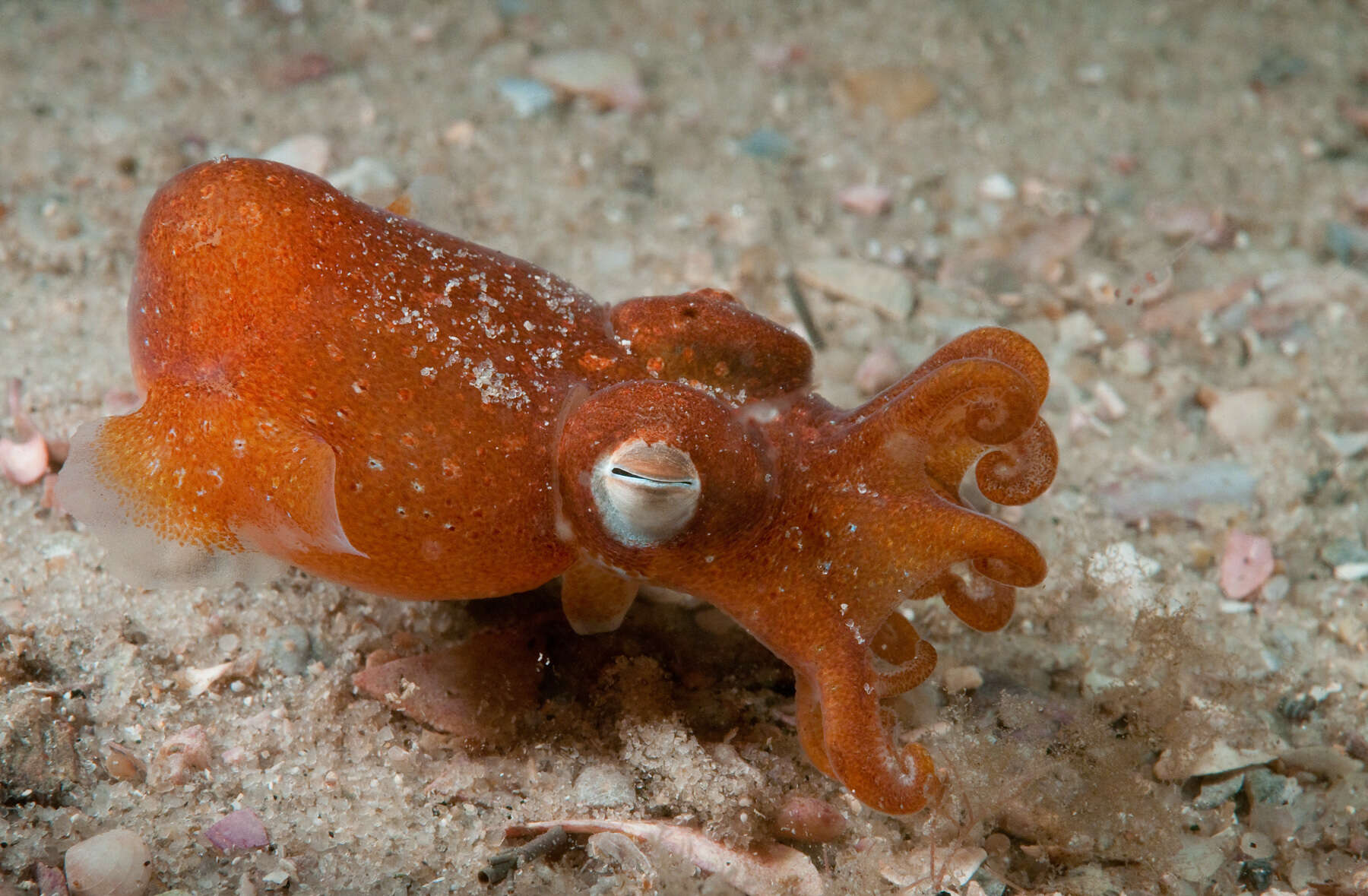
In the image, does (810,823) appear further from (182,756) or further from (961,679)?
(182,756)

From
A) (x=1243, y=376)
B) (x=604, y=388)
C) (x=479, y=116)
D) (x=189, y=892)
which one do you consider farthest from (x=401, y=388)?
(x=1243, y=376)

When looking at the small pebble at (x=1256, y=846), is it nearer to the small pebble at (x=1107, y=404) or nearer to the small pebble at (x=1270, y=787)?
the small pebble at (x=1270, y=787)

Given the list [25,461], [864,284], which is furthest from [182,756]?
[864,284]

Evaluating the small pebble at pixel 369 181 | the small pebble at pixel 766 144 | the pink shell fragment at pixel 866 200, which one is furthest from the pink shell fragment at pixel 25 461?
the pink shell fragment at pixel 866 200

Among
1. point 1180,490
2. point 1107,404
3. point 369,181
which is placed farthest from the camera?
point 369,181

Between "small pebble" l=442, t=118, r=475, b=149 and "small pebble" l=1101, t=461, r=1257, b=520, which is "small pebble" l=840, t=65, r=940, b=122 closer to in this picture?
"small pebble" l=442, t=118, r=475, b=149

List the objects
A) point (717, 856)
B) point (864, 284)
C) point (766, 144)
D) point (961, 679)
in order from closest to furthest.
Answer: point (717, 856) < point (961, 679) < point (864, 284) < point (766, 144)

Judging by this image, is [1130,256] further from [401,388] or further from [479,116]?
[401,388]
